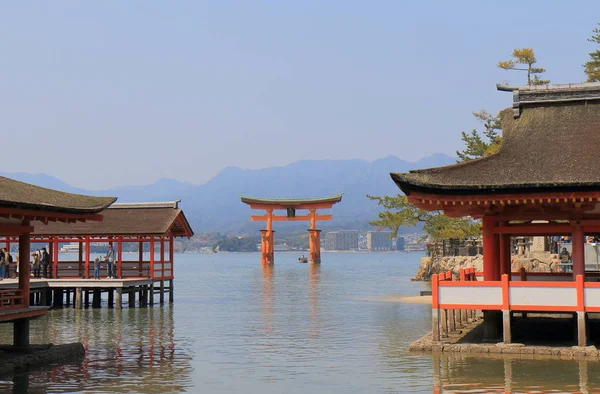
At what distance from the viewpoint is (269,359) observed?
77.9 ft

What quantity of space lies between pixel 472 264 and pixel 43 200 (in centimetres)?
4027

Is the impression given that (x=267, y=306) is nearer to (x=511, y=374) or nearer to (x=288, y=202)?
(x=511, y=374)

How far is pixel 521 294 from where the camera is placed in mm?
21766

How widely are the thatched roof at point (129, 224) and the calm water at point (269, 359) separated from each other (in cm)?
365

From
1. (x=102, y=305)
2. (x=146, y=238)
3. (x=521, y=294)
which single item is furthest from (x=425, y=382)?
(x=102, y=305)

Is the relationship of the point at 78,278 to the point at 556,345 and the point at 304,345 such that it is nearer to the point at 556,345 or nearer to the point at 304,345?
the point at 304,345

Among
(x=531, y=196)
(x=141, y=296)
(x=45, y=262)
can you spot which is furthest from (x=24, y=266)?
(x=141, y=296)

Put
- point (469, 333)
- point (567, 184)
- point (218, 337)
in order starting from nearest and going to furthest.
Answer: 1. point (567, 184)
2. point (469, 333)
3. point (218, 337)

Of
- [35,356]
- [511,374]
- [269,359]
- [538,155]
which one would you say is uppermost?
[538,155]


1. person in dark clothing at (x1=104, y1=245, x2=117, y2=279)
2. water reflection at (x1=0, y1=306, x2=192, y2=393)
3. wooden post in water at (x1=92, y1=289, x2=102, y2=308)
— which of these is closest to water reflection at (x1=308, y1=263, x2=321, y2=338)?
water reflection at (x1=0, y1=306, x2=192, y2=393)

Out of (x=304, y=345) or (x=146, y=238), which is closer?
(x=304, y=345)

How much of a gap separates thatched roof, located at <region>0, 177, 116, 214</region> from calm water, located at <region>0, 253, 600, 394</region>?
12.8 ft

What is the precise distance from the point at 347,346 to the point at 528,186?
8.25m

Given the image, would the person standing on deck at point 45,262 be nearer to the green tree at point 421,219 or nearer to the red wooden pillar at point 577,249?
the red wooden pillar at point 577,249
